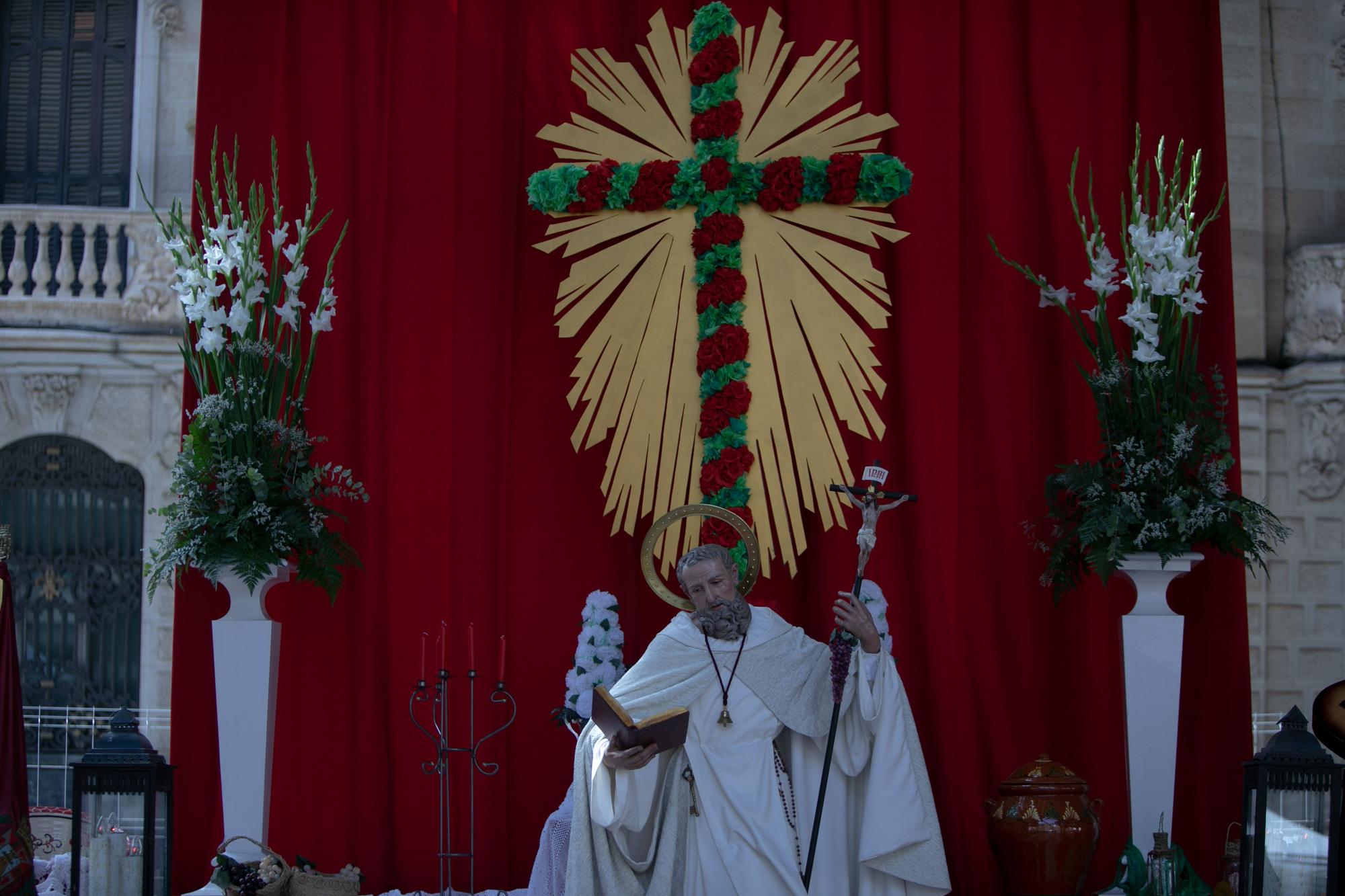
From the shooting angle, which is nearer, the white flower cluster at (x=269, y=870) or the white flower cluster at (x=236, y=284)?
the white flower cluster at (x=269, y=870)

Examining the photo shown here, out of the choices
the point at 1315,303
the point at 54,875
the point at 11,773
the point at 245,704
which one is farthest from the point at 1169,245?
the point at 54,875

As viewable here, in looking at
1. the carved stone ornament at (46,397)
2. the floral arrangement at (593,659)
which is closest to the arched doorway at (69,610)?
the carved stone ornament at (46,397)

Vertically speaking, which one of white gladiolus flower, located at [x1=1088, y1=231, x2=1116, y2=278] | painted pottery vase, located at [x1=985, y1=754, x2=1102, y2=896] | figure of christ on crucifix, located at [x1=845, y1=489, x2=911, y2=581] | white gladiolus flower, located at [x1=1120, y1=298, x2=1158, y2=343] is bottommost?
painted pottery vase, located at [x1=985, y1=754, x2=1102, y2=896]

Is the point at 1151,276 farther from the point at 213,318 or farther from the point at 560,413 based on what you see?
the point at 213,318

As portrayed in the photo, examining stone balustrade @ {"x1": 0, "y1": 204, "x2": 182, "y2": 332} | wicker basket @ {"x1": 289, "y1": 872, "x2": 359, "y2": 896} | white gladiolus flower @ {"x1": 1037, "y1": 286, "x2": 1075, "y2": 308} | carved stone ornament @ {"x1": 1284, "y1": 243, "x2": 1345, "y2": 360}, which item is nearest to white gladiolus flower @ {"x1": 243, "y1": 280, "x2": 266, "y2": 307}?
wicker basket @ {"x1": 289, "y1": 872, "x2": 359, "y2": 896}

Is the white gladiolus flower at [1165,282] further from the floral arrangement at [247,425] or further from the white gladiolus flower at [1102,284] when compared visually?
the floral arrangement at [247,425]

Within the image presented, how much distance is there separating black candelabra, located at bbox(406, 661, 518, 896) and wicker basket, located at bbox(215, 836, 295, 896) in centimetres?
53

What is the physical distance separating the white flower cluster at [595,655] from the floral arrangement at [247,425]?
2.99ft

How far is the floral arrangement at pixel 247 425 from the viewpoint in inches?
211

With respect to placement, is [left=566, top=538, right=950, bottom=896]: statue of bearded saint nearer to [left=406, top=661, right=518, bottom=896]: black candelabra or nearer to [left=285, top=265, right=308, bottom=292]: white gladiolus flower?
[left=406, top=661, right=518, bottom=896]: black candelabra

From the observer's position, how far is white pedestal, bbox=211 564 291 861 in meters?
5.36

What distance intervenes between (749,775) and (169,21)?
5.19m

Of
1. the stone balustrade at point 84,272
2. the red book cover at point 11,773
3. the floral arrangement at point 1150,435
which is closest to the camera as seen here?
the red book cover at point 11,773

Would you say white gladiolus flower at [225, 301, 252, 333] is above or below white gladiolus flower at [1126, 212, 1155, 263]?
below
